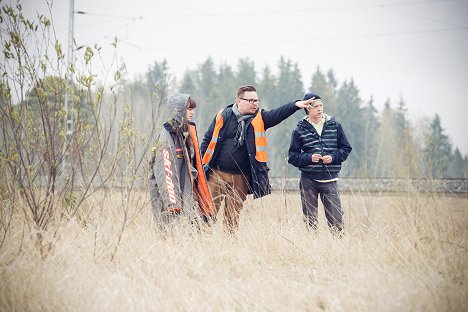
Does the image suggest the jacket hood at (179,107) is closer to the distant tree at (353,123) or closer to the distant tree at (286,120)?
the distant tree at (286,120)

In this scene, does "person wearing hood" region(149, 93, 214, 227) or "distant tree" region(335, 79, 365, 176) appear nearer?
"person wearing hood" region(149, 93, 214, 227)

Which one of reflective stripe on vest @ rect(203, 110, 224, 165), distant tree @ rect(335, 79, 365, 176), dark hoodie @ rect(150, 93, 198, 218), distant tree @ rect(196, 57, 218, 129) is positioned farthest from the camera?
distant tree @ rect(335, 79, 365, 176)

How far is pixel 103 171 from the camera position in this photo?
3902 millimetres

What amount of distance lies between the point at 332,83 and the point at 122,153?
5562cm

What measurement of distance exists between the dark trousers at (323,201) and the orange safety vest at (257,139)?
0.72 m

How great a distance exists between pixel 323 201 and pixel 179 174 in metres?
1.71

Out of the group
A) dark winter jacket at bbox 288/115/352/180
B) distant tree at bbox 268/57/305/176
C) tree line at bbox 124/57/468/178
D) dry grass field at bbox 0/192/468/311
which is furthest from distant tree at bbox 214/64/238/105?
dry grass field at bbox 0/192/468/311

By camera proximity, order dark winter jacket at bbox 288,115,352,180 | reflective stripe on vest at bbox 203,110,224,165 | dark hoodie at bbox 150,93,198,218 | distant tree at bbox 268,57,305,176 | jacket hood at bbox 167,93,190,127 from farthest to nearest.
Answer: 1. distant tree at bbox 268,57,305,176
2. dark winter jacket at bbox 288,115,352,180
3. reflective stripe on vest at bbox 203,110,224,165
4. jacket hood at bbox 167,93,190,127
5. dark hoodie at bbox 150,93,198,218

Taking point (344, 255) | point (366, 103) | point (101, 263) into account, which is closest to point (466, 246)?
point (344, 255)

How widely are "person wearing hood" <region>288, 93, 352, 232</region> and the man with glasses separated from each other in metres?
0.49

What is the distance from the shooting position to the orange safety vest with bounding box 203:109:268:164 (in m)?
4.73

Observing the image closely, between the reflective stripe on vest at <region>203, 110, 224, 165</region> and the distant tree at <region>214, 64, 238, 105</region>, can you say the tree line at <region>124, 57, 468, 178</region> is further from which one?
the reflective stripe on vest at <region>203, 110, 224, 165</region>

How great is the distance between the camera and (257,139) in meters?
4.75

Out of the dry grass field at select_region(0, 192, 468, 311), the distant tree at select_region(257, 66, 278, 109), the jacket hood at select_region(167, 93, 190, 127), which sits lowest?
the dry grass field at select_region(0, 192, 468, 311)
